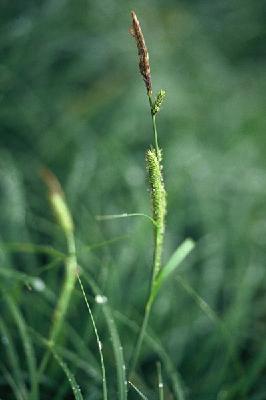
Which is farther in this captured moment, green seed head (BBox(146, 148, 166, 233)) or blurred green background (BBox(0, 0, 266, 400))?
blurred green background (BBox(0, 0, 266, 400))

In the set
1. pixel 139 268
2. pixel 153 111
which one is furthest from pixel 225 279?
pixel 153 111

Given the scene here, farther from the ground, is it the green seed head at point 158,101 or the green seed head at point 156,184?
the green seed head at point 158,101

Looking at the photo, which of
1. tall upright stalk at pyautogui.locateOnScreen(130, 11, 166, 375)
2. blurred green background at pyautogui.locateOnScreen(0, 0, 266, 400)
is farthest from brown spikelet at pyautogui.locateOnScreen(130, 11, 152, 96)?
blurred green background at pyautogui.locateOnScreen(0, 0, 266, 400)

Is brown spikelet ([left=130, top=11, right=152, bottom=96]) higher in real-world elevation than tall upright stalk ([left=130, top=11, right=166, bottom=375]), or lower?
higher

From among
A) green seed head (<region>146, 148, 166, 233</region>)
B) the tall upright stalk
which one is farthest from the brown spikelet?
green seed head (<region>146, 148, 166, 233</region>)

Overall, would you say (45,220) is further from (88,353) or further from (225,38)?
(225,38)

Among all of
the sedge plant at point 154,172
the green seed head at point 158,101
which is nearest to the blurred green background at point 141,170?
the sedge plant at point 154,172

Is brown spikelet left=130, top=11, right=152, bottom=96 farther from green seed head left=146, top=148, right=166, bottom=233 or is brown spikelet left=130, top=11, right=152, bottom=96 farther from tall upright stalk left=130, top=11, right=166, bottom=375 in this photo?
green seed head left=146, top=148, right=166, bottom=233

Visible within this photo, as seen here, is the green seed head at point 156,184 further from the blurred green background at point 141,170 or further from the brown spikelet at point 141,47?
the blurred green background at point 141,170

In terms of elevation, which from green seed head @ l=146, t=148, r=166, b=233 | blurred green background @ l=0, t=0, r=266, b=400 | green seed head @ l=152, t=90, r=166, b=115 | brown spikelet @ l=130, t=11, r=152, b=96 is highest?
blurred green background @ l=0, t=0, r=266, b=400
